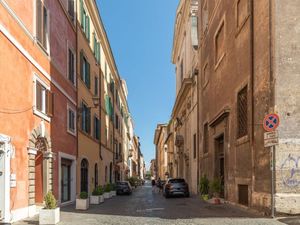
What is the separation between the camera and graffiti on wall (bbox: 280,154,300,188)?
1421 centimetres

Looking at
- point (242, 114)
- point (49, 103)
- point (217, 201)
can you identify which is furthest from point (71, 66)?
point (217, 201)

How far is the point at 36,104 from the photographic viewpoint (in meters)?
17.2

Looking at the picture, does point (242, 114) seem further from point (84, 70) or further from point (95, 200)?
point (84, 70)

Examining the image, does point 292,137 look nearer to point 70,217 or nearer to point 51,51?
point 70,217

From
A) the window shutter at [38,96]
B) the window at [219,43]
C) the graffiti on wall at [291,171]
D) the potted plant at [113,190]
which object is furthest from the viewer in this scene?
the potted plant at [113,190]

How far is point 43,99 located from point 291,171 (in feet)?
32.6

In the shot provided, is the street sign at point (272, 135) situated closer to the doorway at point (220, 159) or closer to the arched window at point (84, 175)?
the doorway at point (220, 159)

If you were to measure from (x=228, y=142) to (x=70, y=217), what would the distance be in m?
9.51

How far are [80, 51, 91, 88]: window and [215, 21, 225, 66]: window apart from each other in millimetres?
8113

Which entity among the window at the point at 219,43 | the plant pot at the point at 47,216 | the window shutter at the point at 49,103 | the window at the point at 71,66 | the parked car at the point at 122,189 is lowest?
the parked car at the point at 122,189

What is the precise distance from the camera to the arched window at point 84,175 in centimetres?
2775

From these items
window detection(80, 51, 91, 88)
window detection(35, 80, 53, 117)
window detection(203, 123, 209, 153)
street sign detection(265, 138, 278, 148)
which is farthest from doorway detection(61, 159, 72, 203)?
street sign detection(265, 138, 278, 148)

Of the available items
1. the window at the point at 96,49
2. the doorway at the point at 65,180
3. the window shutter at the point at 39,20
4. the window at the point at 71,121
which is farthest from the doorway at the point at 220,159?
the window at the point at 96,49

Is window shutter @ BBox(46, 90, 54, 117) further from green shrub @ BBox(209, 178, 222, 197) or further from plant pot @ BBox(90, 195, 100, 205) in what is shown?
green shrub @ BBox(209, 178, 222, 197)
